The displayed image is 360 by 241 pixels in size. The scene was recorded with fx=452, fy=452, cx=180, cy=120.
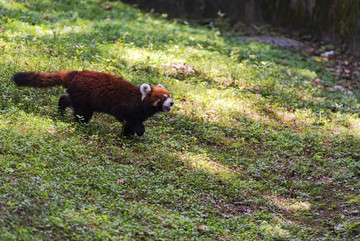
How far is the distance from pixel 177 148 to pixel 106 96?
5.05 feet

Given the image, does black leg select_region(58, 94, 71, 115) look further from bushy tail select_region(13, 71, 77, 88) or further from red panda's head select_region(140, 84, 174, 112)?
red panda's head select_region(140, 84, 174, 112)

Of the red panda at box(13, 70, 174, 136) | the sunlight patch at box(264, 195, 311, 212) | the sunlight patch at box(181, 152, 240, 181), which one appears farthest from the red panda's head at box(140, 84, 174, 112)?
the sunlight patch at box(264, 195, 311, 212)

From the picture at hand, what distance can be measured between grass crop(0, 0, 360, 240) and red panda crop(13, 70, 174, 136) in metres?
0.35

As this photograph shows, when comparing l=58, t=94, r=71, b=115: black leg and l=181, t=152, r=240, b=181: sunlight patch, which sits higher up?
l=58, t=94, r=71, b=115: black leg

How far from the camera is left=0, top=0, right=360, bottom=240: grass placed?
564 centimetres

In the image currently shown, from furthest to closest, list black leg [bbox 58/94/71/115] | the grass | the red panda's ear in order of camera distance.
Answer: black leg [bbox 58/94/71/115] < the red panda's ear < the grass

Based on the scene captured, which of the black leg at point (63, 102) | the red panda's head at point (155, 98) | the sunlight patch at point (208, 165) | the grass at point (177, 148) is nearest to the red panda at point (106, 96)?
the red panda's head at point (155, 98)

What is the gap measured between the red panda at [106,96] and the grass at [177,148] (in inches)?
13.8

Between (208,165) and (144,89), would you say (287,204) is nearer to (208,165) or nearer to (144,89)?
(208,165)

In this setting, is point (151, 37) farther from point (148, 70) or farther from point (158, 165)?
point (158, 165)

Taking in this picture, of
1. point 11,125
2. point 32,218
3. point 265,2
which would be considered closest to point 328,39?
point 265,2

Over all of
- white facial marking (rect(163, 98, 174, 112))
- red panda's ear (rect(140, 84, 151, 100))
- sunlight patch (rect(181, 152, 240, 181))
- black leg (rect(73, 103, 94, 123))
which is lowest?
sunlight patch (rect(181, 152, 240, 181))

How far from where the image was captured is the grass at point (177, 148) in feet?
18.5

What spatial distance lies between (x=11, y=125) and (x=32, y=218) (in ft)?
7.74
